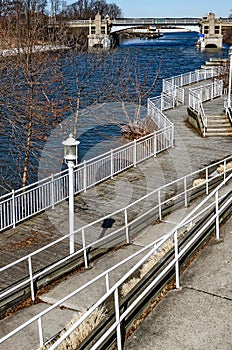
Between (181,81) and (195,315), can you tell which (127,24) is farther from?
(195,315)

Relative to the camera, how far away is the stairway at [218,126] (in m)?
21.4

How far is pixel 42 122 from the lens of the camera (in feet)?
61.4

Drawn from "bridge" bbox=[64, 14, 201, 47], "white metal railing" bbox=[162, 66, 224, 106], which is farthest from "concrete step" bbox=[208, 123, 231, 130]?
"bridge" bbox=[64, 14, 201, 47]

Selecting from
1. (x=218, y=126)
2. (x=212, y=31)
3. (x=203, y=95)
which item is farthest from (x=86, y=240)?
(x=212, y=31)

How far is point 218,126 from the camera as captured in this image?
71.9 feet

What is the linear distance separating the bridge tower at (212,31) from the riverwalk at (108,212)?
89332 millimetres

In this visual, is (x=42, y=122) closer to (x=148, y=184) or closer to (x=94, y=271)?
(x=148, y=184)

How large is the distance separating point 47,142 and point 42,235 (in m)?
11.3

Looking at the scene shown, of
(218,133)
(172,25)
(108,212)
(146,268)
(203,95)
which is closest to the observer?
(146,268)

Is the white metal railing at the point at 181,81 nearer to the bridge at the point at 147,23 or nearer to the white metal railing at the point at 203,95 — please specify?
the white metal railing at the point at 203,95

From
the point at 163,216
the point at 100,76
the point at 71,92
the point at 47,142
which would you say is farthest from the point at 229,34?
the point at 163,216

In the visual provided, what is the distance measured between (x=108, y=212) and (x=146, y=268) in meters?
5.29

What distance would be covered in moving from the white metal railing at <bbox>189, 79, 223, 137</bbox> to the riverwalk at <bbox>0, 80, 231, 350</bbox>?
1.04m

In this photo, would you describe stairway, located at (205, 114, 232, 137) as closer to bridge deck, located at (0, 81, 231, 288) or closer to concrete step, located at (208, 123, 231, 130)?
concrete step, located at (208, 123, 231, 130)
